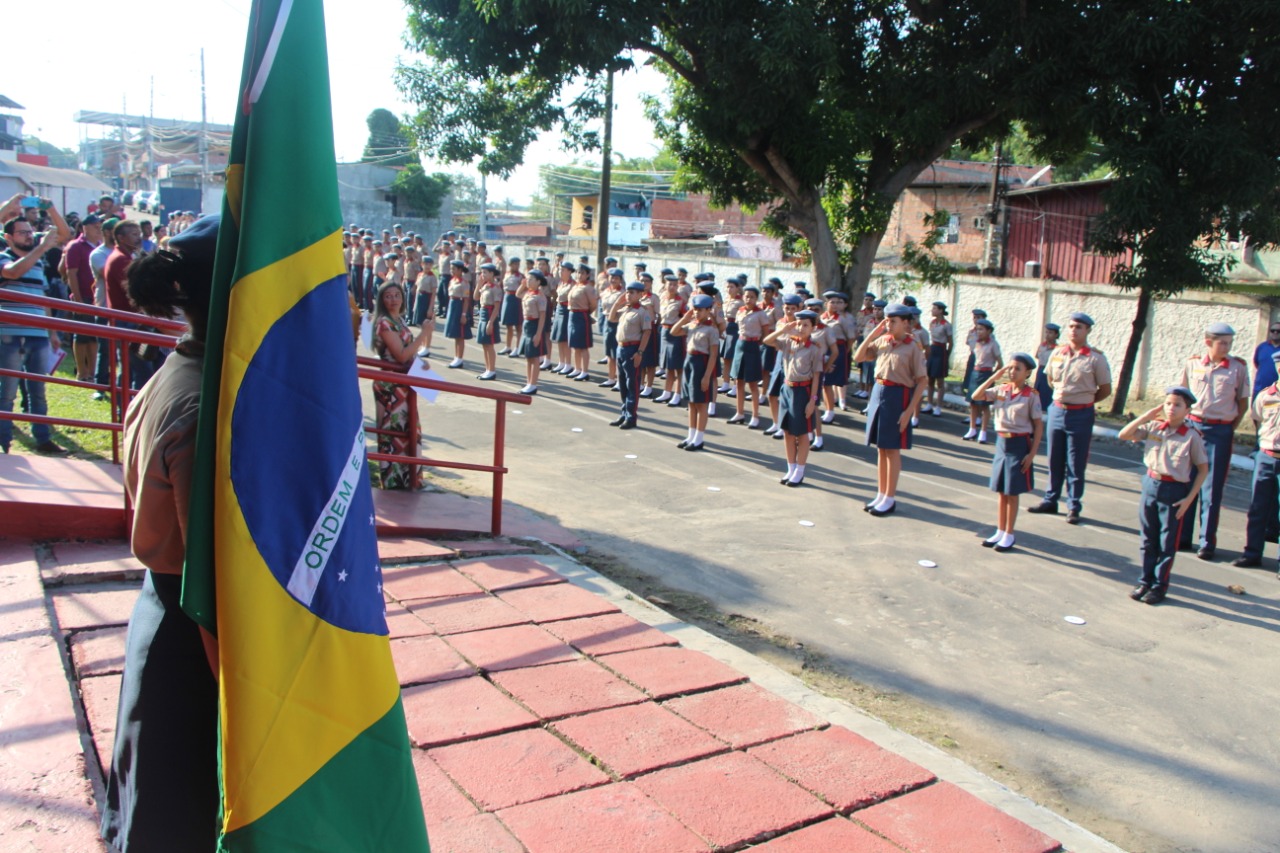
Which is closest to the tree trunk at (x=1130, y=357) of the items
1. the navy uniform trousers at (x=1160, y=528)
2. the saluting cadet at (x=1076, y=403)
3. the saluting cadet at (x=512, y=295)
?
the saluting cadet at (x=1076, y=403)

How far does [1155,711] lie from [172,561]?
4.99 meters

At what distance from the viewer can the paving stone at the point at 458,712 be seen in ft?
12.4

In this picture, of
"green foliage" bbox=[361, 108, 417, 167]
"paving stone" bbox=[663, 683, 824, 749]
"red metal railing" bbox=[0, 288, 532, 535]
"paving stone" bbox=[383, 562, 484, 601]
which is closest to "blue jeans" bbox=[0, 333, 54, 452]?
"red metal railing" bbox=[0, 288, 532, 535]

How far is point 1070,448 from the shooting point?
9320 millimetres

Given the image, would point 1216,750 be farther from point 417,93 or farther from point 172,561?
point 417,93

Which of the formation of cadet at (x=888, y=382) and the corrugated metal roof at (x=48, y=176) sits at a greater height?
the corrugated metal roof at (x=48, y=176)

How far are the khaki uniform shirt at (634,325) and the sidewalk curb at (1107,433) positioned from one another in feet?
18.1

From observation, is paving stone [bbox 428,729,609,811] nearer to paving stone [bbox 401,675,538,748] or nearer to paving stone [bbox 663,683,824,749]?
paving stone [bbox 401,675,538,748]

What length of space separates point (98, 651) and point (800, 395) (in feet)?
23.6

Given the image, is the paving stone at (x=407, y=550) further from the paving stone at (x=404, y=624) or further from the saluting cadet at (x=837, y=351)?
the saluting cadet at (x=837, y=351)

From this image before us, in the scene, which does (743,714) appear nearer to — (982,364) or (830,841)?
(830,841)

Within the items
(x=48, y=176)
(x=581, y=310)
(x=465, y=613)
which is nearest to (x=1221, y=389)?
→ (x=465, y=613)

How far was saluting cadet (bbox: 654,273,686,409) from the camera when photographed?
44.1 feet

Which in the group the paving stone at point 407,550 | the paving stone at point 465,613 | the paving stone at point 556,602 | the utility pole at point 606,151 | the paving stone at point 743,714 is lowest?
the paving stone at point 743,714
